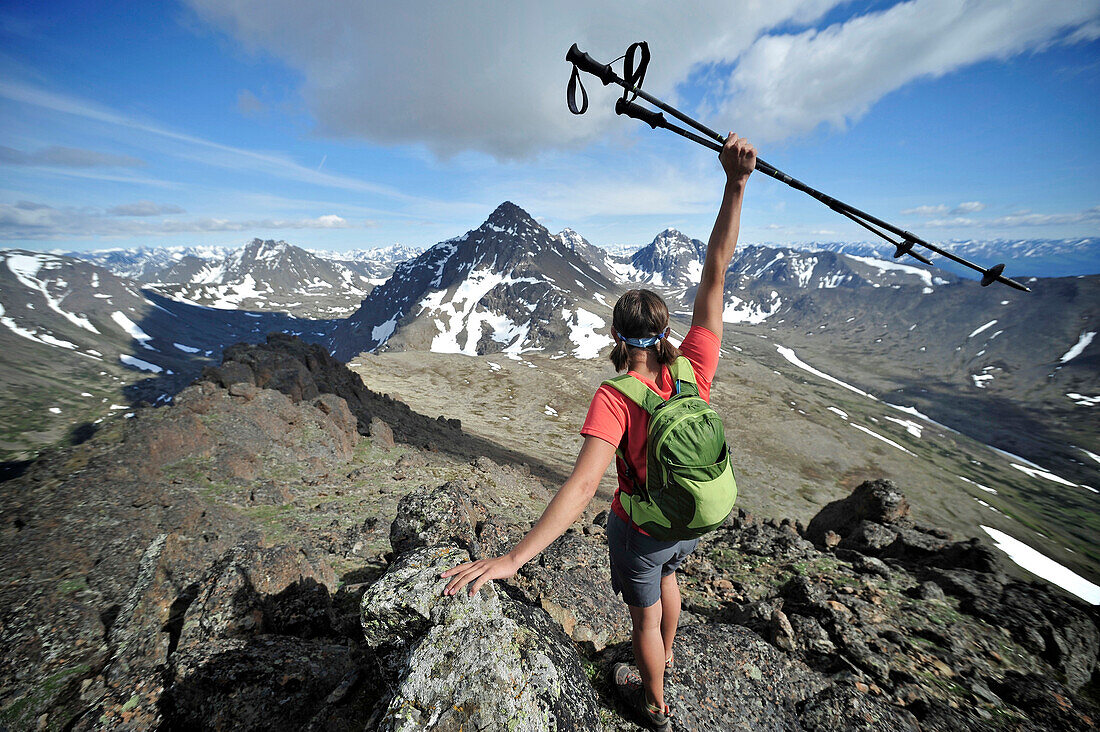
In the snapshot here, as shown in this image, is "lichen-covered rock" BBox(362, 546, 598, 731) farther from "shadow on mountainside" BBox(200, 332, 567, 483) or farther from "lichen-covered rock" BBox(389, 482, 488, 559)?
"shadow on mountainside" BBox(200, 332, 567, 483)

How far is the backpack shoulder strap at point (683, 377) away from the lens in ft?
12.4

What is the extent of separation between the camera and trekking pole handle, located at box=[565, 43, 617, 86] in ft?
14.6

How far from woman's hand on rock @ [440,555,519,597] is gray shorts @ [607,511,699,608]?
1.11 meters

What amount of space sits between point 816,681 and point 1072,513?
166214 mm

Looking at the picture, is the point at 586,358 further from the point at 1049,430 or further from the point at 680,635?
the point at 1049,430

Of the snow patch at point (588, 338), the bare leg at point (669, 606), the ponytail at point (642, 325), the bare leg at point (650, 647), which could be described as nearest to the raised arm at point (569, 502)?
the ponytail at point (642, 325)

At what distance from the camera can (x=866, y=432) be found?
122 m

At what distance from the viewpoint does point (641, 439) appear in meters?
3.69

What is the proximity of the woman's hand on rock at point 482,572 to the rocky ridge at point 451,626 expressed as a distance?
69cm

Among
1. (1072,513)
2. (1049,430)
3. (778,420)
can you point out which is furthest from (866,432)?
(1049,430)

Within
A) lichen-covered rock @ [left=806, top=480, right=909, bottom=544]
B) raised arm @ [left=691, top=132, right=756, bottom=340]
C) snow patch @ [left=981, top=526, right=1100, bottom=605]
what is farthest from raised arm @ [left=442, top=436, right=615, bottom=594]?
snow patch @ [left=981, top=526, right=1100, bottom=605]

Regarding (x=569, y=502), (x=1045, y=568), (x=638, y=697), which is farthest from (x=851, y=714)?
(x=1045, y=568)

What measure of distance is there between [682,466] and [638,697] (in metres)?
3.50

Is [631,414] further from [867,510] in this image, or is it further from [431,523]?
[867,510]
